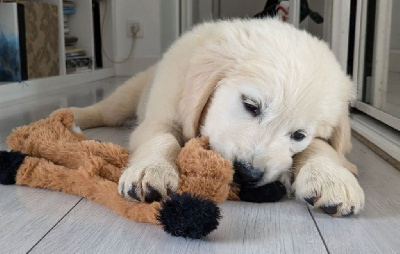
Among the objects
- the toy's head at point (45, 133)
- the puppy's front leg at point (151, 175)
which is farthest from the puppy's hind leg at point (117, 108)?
the puppy's front leg at point (151, 175)

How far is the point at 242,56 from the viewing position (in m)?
1.54

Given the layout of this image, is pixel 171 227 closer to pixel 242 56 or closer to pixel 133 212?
pixel 133 212

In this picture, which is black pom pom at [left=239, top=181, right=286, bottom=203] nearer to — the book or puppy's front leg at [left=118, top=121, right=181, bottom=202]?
puppy's front leg at [left=118, top=121, right=181, bottom=202]

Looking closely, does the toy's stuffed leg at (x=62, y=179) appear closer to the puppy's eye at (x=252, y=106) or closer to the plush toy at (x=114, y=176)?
the plush toy at (x=114, y=176)

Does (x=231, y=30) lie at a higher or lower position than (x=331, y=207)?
higher

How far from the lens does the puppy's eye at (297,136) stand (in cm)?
147

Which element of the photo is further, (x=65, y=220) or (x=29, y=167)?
(x=29, y=167)

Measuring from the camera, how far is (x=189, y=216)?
3.38 feet

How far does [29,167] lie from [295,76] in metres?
0.85

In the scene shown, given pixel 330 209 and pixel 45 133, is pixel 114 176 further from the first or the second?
pixel 330 209

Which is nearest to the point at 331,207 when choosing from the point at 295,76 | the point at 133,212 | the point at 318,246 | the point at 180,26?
the point at 318,246

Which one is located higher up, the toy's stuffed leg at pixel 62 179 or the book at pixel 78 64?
the book at pixel 78 64

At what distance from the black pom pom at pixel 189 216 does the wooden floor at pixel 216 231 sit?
A: 0.03m

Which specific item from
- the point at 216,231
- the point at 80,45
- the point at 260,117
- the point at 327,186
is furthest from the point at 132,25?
the point at 216,231
